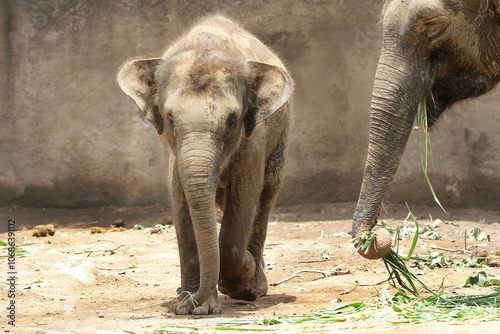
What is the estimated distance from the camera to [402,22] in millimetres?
3797

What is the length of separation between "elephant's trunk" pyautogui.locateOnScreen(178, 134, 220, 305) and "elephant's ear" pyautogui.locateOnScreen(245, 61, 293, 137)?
552 mm

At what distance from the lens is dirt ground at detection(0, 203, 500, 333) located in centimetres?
418

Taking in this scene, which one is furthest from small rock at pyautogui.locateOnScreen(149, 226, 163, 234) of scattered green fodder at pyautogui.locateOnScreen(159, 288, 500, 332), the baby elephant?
scattered green fodder at pyautogui.locateOnScreen(159, 288, 500, 332)

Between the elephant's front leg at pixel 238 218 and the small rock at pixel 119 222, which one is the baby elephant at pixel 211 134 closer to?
the elephant's front leg at pixel 238 218

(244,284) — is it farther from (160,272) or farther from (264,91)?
(160,272)

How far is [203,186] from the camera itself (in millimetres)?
4020

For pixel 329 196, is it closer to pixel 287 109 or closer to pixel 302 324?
pixel 287 109

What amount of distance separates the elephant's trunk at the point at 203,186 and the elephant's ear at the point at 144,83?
53 centimetres

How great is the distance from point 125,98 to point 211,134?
6749mm

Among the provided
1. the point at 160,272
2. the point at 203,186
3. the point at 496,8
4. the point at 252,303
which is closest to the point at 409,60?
the point at 496,8

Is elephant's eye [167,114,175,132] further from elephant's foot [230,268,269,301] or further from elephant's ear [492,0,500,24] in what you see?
elephant's ear [492,0,500,24]

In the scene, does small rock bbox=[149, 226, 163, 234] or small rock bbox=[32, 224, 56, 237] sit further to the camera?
small rock bbox=[149, 226, 163, 234]

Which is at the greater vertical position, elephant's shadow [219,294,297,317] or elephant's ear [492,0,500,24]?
elephant's ear [492,0,500,24]

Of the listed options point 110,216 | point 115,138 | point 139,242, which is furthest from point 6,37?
point 139,242
